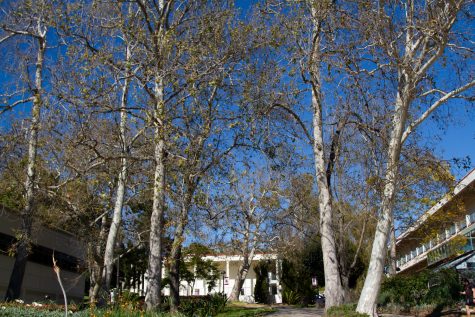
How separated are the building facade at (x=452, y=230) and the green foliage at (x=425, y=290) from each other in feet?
3.30

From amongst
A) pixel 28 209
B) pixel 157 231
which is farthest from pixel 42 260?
pixel 157 231

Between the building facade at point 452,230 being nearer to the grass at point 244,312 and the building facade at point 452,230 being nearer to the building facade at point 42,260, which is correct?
the grass at point 244,312

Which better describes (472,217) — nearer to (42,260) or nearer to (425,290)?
(425,290)

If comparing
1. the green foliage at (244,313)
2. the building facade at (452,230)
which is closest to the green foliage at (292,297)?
the building facade at (452,230)

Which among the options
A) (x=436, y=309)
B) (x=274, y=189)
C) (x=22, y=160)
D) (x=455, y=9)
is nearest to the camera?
(x=455, y=9)

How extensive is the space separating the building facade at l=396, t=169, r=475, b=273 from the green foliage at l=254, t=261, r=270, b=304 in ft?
38.7

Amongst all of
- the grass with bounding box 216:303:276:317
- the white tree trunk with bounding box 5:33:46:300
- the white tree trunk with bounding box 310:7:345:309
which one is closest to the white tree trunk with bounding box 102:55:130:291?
the white tree trunk with bounding box 5:33:46:300

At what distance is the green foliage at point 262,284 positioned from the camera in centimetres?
4353

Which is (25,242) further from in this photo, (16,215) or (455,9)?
(455,9)

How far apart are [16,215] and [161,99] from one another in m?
14.9

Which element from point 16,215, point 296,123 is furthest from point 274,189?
point 16,215

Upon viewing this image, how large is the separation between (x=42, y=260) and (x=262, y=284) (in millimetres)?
19344

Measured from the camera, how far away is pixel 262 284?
44.9 meters

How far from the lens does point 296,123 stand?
58.5ft
